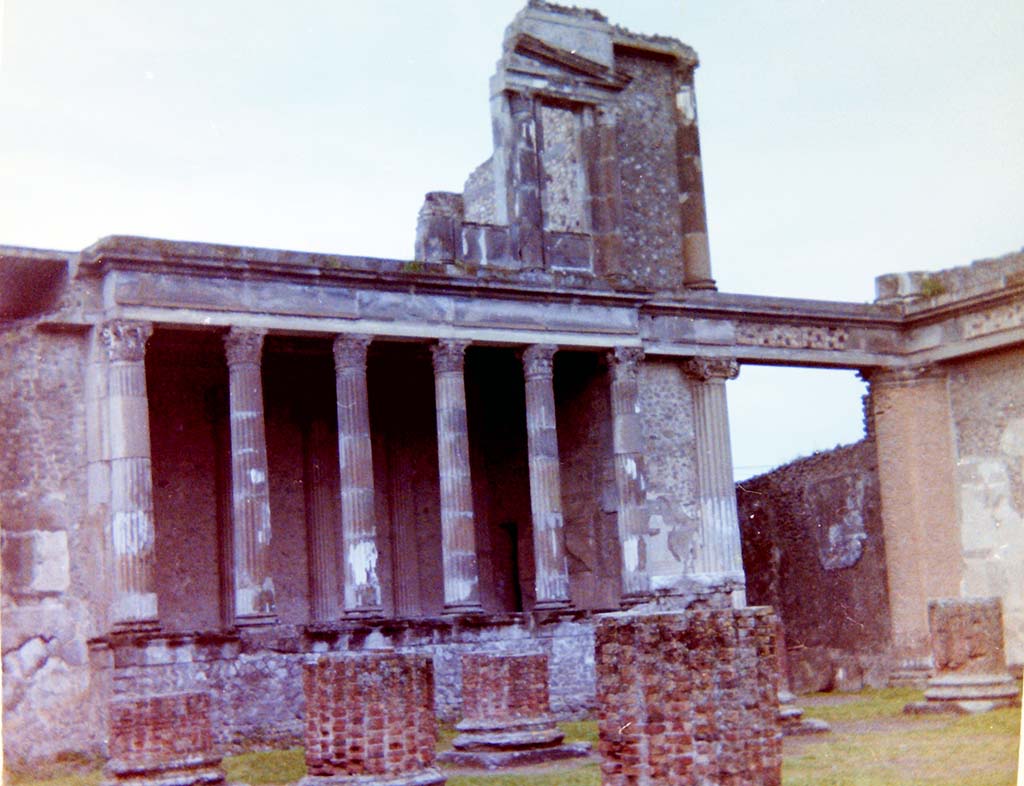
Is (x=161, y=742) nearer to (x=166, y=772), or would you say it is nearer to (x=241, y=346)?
(x=166, y=772)

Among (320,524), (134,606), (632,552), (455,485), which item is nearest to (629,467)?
(632,552)

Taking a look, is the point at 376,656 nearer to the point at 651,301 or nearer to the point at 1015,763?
the point at 1015,763

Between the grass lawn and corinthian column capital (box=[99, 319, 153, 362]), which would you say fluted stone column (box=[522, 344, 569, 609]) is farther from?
corinthian column capital (box=[99, 319, 153, 362])

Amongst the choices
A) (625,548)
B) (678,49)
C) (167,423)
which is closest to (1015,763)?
(625,548)

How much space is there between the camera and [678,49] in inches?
874

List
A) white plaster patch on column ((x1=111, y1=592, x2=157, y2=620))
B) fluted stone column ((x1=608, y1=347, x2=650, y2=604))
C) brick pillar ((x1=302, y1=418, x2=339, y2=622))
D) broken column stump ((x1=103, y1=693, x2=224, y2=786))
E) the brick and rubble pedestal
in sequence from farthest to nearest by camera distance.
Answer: brick pillar ((x1=302, y1=418, x2=339, y2=622)) < fluted stone column ((x1=608, y1=347, x2=650, y2=604)) < white plaster patch on column ((x1=111, y1=592, x2=157, y2=620)) < the brick and rubble pedestal < broken column stump ((x1=103, y1=693, x2=224, y2=786))

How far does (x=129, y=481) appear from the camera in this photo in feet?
51.2

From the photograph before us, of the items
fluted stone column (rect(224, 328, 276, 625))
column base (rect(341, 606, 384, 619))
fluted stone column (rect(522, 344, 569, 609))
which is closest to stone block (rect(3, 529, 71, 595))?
fluted stone column (rect(224, 328, 276, 625))

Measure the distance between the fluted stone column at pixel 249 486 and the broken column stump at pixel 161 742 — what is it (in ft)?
15.8

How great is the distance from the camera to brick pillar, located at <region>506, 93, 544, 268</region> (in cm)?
1906

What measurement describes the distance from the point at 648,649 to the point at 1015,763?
471 cm

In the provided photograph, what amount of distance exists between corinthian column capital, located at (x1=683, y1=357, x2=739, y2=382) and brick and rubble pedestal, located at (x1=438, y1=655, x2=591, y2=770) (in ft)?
25.6

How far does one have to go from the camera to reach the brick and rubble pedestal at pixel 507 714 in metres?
12.9

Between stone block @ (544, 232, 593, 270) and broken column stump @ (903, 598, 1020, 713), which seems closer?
broken column stump @ (903, 598, 1020, 713)
